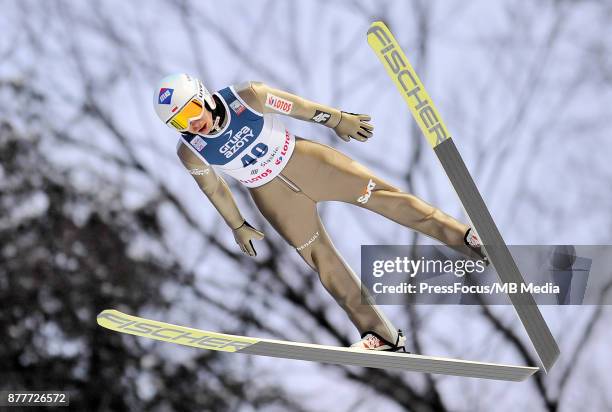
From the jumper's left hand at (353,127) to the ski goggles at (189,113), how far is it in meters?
0.97

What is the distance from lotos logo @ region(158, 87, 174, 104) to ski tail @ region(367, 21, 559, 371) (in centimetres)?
139

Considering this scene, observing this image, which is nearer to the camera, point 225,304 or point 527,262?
point 527,262

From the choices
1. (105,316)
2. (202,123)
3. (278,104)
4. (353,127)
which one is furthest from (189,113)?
(105,316)

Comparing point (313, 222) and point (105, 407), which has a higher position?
point (313, 222)

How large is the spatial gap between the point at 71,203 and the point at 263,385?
9.78ft

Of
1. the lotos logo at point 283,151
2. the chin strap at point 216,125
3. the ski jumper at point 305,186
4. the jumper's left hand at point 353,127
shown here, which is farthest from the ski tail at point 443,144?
the chin strap at point 216,125

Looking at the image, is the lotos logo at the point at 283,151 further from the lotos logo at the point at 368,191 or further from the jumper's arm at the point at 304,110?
the lotos logo at the point at 368,191

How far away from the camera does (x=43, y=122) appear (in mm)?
8625

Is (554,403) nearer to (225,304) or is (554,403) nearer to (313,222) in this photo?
(225,304)

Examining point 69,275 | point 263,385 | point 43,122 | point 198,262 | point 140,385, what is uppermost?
point 43,122

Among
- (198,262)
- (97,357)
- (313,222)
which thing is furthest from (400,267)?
(97,357)

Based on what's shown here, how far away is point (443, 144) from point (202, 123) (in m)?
1.63

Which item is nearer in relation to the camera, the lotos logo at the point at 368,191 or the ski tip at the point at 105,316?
the lotos logo at the point at 368,191

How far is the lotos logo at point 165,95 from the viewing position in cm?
489
